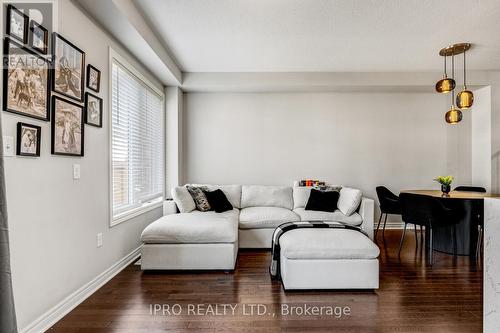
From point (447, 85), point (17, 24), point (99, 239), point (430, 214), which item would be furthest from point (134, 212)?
point (447, 85)

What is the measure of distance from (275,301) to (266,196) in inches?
90.2

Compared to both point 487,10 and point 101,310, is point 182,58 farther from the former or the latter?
point 487,10

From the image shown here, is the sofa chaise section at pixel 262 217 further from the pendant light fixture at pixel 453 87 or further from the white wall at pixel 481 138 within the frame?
the white wall at pixel 481 138

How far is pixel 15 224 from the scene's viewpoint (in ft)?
5.72

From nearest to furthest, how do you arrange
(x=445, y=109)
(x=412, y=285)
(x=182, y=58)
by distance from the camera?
(x=412, y=285), (x=182, y=58), (x=445, y=109)

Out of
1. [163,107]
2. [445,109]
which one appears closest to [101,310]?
[163,107]

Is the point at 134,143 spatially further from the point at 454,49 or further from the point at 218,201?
the point at 454,49

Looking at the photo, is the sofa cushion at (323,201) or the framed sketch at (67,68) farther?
the sofa cushion at (323,201)

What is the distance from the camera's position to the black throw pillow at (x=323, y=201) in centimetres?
419

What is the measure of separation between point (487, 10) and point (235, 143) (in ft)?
12.1

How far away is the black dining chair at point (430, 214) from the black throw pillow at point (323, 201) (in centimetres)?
96

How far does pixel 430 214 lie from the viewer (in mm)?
3287

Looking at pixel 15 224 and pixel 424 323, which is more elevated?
pixel 15 224

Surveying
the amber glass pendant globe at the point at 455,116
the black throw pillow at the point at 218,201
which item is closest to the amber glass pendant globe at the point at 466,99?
the amber glass pendant globe at the point at 455,116
